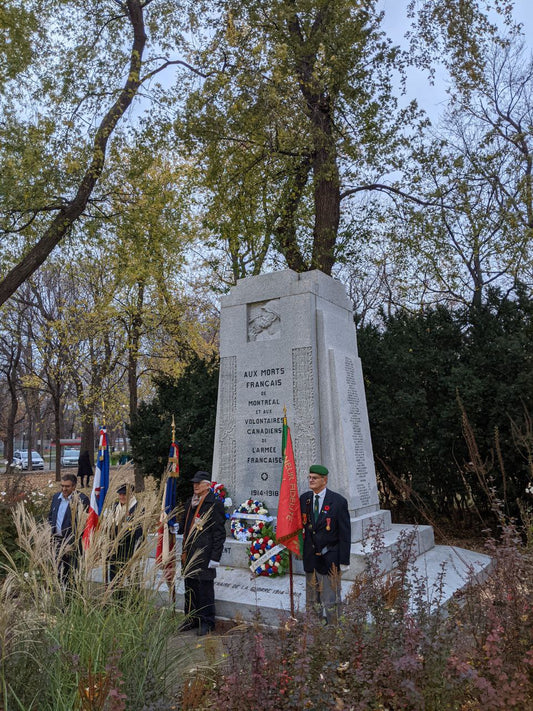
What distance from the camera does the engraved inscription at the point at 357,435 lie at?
25.7ft

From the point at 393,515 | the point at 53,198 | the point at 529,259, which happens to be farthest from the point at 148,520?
the point at 529,259

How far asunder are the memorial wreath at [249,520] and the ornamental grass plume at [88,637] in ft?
11.7

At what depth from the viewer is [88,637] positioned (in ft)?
10.3

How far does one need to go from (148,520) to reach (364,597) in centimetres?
148

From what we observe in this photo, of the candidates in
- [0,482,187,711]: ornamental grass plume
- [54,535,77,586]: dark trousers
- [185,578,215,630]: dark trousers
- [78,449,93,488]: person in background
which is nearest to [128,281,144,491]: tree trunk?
[78,449,93,488]: person in background

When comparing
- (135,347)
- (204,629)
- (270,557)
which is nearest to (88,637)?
(204,629)

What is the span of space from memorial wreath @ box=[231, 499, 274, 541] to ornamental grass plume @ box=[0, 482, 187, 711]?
356 cm

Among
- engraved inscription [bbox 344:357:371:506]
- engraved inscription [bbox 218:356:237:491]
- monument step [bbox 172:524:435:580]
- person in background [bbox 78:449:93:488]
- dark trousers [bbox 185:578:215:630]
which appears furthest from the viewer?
person in background [bbox 78:449:93:488]

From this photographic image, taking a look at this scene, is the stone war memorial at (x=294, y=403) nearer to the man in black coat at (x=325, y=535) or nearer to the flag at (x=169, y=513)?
the flag at (x=169, y=513)

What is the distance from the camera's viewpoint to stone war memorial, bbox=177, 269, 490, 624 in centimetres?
754

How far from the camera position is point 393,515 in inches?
472

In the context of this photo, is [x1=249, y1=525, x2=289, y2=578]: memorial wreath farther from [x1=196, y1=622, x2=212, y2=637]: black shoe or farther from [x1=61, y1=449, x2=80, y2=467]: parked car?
[x1=61, y1=449, x2=80, y2=467]: parked car

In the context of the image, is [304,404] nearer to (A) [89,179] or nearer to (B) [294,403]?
(B) [294,403]

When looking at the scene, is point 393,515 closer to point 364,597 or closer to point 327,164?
point 327,164
